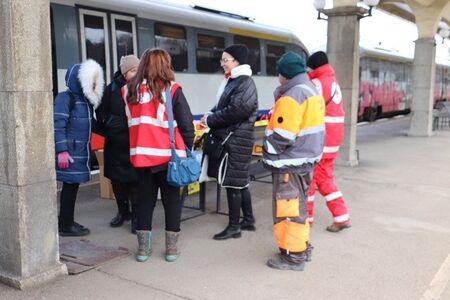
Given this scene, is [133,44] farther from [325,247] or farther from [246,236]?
[325,247]

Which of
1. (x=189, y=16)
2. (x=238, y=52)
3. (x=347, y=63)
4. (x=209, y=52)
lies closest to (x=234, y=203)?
(x=238, y=52)

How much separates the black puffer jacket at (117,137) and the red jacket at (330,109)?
2035 millimetres

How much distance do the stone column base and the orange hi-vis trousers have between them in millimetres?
1857

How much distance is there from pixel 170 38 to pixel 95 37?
6.86 feet

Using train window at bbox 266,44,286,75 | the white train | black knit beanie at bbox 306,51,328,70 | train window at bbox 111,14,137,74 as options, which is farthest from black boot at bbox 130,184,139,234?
train window at bbox 266,44,286,75

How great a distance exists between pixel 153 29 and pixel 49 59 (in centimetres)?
613

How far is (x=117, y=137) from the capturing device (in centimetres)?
505

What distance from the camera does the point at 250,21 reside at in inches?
527

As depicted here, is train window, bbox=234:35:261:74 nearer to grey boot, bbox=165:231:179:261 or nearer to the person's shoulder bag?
the person's shoulder bag

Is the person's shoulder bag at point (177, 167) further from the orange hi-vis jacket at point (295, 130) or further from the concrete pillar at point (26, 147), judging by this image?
the concrete pillar at point (26, 147)

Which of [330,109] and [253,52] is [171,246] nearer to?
[330,109]

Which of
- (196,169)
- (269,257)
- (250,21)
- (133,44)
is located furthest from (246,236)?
(250,21)

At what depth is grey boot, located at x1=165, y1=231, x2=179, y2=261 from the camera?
443 cm

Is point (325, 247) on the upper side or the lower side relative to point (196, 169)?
lower
